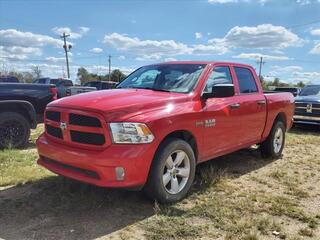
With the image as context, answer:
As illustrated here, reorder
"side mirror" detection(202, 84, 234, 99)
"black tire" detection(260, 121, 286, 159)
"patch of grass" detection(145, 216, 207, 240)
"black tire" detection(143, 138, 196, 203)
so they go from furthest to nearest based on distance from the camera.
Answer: "black tire" detection(260, 121, 286, 159) < "side mirror" detection(202, 84, 234, 99) < "black tire" detection(143, 138, 196, 203) < "patch of grass" detection(145, 216, 207, 240)

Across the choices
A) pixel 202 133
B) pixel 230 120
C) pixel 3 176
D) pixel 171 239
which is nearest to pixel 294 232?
pixel 171 239

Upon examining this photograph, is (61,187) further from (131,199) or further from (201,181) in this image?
(201,181)

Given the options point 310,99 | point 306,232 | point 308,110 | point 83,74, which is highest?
point 83,74

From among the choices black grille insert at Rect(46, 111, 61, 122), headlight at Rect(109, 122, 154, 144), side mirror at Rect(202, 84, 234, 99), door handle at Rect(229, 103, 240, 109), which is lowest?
headlight at Rect(109, 122, 154, 144)

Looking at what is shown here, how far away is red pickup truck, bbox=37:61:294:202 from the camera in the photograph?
407 cm

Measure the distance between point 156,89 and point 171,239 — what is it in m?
2.25

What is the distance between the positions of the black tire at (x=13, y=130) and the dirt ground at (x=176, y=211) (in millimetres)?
2419

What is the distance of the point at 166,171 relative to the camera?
180 inches

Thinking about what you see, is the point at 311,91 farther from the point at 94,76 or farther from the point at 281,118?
the point at 94,76

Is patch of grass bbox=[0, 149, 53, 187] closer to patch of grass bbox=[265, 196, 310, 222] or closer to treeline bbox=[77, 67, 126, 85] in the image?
patch of grass bbox=[265, 196, 310, 222]

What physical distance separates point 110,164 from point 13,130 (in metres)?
4.42

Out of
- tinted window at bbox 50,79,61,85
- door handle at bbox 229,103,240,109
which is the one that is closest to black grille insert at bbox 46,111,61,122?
door handle at bbox 229,103,240,109

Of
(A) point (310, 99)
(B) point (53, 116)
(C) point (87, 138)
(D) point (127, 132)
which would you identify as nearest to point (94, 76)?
(A) point (310, 99)

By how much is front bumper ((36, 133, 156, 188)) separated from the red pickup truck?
0.01 meters
